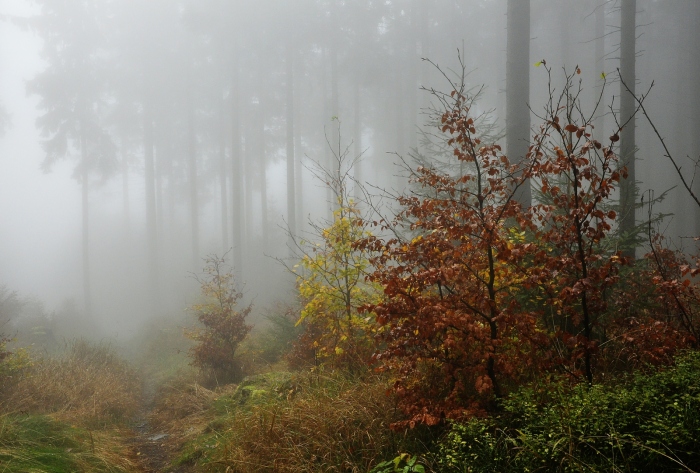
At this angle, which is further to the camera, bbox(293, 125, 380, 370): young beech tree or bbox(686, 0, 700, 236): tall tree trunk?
bbox(686, 0, 700, 236): tall tree trunk

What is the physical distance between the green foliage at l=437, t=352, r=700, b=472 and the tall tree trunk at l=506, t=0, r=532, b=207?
6516mm

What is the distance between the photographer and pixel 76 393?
8.27 meters

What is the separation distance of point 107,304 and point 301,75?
1945 cm

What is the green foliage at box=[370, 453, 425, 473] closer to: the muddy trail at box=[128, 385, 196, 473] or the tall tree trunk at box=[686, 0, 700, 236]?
the muddy trail at box=[128, 385, 196, 473]

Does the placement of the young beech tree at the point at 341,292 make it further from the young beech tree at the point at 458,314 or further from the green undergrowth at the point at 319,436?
the young beech tree at the point at 458,314

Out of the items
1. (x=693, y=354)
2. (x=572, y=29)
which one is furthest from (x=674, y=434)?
(x=572, y=29)

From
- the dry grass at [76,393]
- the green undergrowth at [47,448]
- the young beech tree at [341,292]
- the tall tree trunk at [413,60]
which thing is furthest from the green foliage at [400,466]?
the tall tree trunk at [413,60]

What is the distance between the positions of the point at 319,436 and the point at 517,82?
879 centimetres

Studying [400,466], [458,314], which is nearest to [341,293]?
[458,314]

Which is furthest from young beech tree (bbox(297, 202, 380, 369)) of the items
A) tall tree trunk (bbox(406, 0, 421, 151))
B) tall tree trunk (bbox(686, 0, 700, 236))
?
tall tree trunk (bbox(406, 0, 421, 151))

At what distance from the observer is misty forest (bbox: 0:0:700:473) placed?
3631 millimetres

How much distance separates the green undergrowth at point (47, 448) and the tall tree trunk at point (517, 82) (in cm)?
828

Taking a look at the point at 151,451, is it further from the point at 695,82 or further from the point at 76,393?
the point at 695,82

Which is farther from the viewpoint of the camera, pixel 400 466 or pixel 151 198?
pixel 151 198
